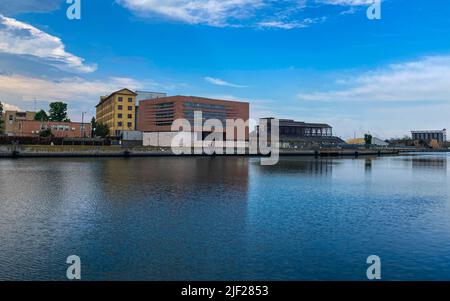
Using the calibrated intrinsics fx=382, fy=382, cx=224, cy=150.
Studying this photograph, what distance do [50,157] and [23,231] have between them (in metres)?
105

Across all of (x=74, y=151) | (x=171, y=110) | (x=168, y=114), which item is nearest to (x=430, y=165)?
(x=171, y=110)

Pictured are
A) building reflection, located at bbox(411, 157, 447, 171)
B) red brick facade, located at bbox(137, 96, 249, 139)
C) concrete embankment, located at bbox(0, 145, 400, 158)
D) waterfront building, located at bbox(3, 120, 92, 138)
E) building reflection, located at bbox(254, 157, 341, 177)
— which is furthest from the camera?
red brick facade, located at bbox(137, 96, 249, 139)

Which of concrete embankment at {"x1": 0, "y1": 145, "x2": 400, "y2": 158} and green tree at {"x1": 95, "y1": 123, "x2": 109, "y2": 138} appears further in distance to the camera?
green tree at {"x1": 95, "y1": 123, "x2": 109, "y2": 138}

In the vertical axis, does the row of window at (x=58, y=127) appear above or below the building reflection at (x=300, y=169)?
above

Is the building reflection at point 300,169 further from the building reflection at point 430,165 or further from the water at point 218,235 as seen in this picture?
the water at point 218,235

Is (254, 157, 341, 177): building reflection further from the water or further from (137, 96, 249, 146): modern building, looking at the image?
(137, 96, 249, 146): modern building

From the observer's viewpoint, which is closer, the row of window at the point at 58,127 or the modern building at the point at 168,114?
the row of window at the point at 58,127

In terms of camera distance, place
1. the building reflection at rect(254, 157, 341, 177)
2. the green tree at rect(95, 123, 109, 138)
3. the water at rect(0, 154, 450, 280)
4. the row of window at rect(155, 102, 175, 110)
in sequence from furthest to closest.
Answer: the row of window at rect(155, 102, 175, 110) < the green tree at rect(95, 123, 109, 138) < the building reflection at rect(254, 157, 341, 177) < the water at rect(0, 154, 450, 280)

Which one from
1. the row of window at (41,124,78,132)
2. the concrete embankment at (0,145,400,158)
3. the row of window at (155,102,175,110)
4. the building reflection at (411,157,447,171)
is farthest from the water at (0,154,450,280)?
the row of window at (155,102,175,110)

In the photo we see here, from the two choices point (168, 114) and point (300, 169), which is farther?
point (168, 114)

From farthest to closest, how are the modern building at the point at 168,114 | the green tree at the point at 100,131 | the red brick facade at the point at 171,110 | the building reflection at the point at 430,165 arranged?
1. the modern building at the point at 168,114
2. the red brick facade at the point at 171,110
3. the green tree at the point at 100,131
4. the building reflection at the point at 430,165

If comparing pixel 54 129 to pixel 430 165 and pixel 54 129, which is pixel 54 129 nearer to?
pixel 54 129

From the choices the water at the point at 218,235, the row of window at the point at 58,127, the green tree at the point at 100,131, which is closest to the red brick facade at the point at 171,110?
the green tree at the point at 100,131
